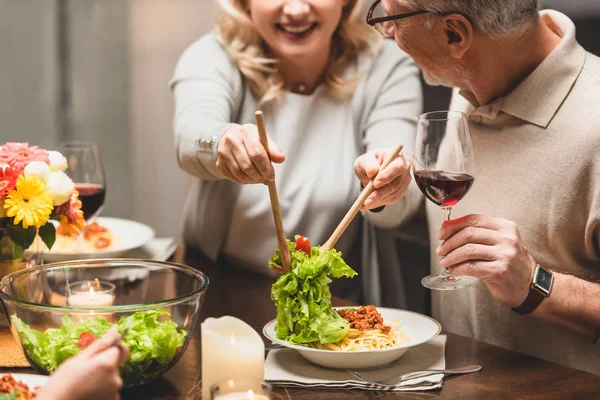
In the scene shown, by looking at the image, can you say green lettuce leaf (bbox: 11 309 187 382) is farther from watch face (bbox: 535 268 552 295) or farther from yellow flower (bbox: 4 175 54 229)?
watch face (bbox: 535 268 552 295)

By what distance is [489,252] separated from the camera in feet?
4.65

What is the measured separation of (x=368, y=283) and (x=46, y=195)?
119cm

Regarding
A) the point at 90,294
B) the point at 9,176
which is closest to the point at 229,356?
the point at 90,294

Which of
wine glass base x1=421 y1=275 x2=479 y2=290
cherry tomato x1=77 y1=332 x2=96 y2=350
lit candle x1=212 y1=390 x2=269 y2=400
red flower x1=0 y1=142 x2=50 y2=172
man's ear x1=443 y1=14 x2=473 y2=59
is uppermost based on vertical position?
man's ear x1=443 y1=14 x2=473 y2=59

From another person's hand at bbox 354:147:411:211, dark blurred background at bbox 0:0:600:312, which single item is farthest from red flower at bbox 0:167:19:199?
dark blurred background at bbox 0:0:600:312

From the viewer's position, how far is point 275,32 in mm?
2221

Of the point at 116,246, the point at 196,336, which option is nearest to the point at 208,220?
the point at 116,246

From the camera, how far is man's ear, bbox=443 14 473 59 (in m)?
1.60

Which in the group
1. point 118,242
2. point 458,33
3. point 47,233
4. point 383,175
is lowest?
point 118,242

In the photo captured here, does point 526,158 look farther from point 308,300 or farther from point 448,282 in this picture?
point 308,300

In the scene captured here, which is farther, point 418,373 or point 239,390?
point 418,373

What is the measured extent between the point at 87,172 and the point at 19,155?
435 mm

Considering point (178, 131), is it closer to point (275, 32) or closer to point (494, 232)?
point (275, 32)

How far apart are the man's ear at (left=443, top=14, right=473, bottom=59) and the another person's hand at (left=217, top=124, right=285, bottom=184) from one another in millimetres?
456
